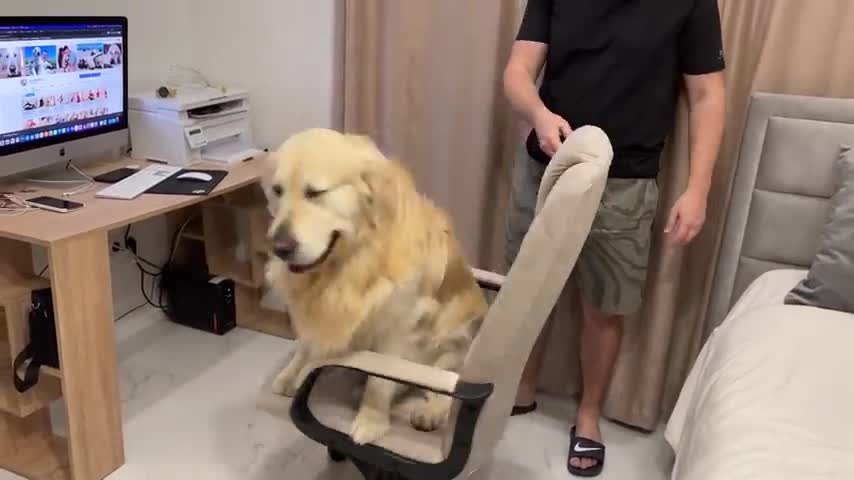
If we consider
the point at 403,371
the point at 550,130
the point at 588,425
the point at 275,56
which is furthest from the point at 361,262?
Answer: the point at 275,56

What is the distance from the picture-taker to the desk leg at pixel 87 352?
182cm

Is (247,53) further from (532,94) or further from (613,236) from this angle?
(613,236)

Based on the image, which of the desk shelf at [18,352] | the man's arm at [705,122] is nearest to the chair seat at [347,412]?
the desk shelf at [18,352]

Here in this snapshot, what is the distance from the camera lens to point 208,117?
2.59 metres

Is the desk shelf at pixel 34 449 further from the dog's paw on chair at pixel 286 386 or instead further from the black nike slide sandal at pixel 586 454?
the black nike slide sandal at pixel 586 454

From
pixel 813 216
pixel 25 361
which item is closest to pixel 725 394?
pixel 813 216

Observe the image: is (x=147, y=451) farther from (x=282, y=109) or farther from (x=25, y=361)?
(x=282, y=109)

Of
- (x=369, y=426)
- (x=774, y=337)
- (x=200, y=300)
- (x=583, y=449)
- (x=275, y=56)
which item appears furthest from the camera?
(x=200, y=300)

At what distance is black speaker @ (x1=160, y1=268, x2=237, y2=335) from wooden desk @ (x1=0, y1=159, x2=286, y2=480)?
77 centimetres

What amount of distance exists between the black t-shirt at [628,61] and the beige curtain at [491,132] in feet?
0.54

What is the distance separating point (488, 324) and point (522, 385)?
114 cm

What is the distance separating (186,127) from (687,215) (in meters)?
1.60

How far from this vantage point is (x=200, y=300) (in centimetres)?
287

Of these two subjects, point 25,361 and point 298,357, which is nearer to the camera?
point 298,357
